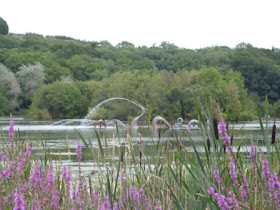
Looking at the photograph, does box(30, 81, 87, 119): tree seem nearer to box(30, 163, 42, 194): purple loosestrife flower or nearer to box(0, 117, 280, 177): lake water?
box(0, 117, 280, 177): lake water

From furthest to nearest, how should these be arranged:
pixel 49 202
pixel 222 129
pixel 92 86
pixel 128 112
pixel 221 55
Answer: pixel 221 55 < pixel 92 86 < pixel 128 112 < pixel 49 202 < pixel 222 129

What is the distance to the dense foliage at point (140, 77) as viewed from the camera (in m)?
67.8

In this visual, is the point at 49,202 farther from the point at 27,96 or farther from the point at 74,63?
the point at 74,63

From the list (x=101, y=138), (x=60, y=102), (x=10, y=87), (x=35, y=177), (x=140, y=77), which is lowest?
(x=101, y=138)

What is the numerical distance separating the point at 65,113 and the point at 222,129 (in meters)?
74.1

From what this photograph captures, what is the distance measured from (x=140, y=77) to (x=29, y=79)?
1958cm

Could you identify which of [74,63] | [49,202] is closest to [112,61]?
[74,63]

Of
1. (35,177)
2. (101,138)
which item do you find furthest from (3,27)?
(35,177)

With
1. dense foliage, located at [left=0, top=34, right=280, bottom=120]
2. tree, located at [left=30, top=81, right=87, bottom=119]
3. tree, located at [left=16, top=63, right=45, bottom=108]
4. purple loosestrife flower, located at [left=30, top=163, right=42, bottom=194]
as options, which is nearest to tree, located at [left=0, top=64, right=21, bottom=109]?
dense foliage, located at [left=0, top=34, right=280, bottom=120]

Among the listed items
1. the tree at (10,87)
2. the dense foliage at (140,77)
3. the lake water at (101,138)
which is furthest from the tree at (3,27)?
the lake water at (101,138)

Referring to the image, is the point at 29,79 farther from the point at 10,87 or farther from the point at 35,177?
the point at 35,177

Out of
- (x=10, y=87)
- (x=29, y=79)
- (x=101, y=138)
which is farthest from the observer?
(x=29, y=79)

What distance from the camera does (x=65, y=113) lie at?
75750 millimetres

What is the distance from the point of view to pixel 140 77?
247 feet
